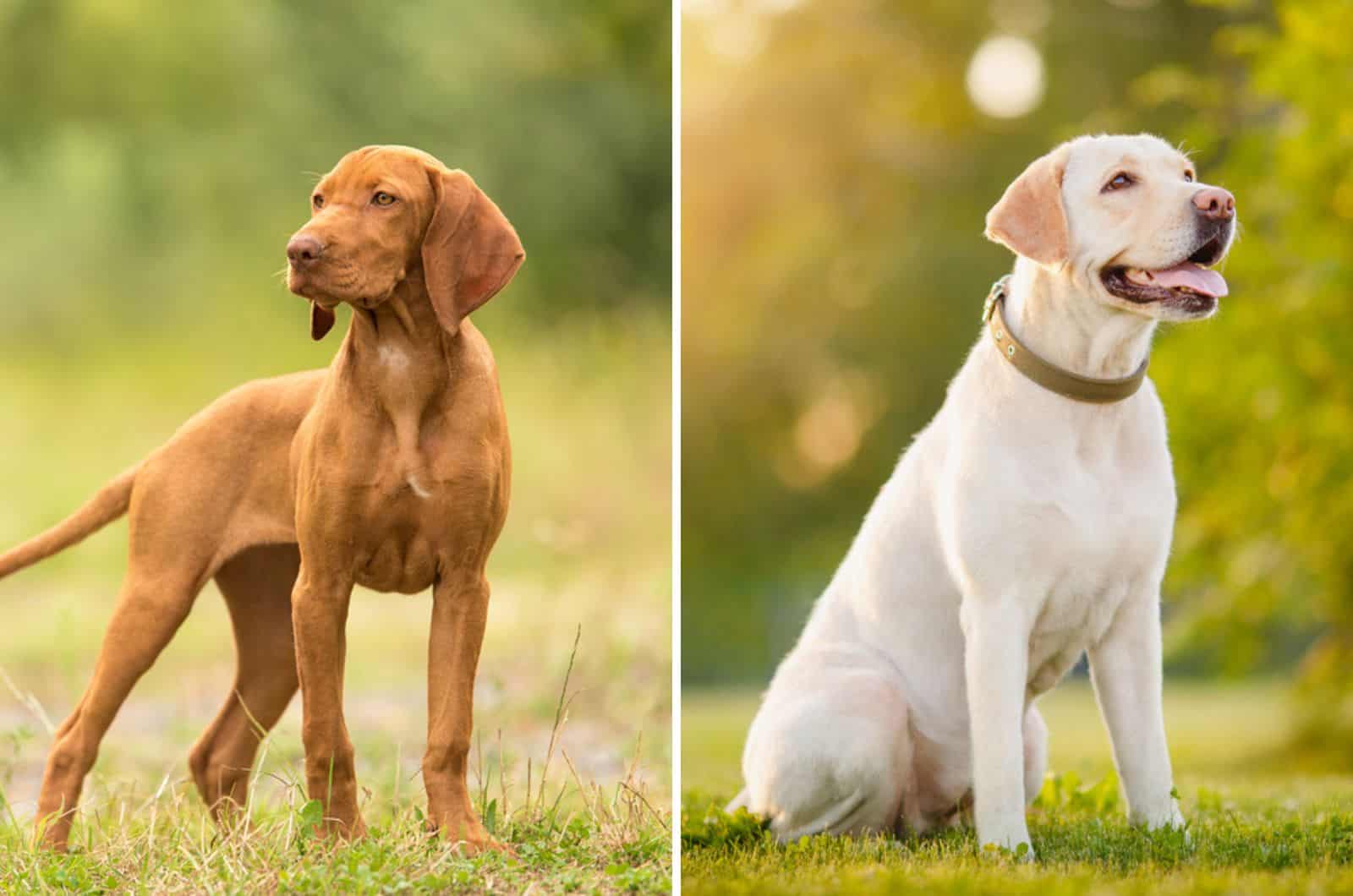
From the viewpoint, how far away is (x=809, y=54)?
17.1 m

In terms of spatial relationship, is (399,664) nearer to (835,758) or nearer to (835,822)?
(835,822)

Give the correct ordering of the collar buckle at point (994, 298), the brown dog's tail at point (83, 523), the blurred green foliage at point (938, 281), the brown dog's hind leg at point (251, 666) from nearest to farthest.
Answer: the collar buckle at point (994, 298) → the brown dog's tail at point (83, 523) → the brown dog's hind leg at point (251, 666) → the blurred green foliage at point (938, 281)

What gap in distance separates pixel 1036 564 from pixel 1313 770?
6062 millimetres

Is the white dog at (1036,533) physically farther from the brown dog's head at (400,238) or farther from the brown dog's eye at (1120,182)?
the brown dog's head at (400,238)

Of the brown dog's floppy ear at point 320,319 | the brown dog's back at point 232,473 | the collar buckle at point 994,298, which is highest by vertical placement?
the collar buckle at point 994,298

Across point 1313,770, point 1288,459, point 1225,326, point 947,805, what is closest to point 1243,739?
point 1313,770

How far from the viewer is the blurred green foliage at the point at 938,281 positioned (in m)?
8.13


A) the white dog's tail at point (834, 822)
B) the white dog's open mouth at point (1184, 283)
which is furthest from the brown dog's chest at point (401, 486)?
the white dog's open mouth at point (1184, 283)

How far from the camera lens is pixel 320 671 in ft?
11.3

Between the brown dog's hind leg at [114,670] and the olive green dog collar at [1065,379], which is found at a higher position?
the olive green dog collar at [1065,379]

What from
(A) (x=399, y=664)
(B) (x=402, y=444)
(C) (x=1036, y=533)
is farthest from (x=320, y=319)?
(A) (x=399, y=664)

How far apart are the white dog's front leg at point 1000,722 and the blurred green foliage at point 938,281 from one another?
14.6 ft

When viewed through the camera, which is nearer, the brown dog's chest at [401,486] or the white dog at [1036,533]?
the brown dog's chest at [401,486]

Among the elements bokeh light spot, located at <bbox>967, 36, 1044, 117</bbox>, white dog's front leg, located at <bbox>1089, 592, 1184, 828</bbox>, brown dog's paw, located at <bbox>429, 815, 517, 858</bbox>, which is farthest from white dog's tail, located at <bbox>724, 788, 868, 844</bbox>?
bokeh light spot, located at <bbox>967, 36, 1044, 117</bbox>
